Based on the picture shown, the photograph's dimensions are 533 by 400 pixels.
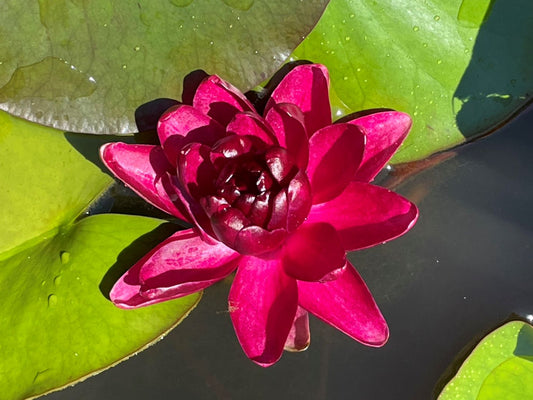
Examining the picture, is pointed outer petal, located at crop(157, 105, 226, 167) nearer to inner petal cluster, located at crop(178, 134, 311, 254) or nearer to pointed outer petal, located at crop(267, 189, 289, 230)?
inner petal cluster, located at crop(178, 134, 311, 254)

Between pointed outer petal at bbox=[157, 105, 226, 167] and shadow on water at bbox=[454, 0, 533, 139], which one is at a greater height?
shadow on water at bbox=[454, 0, 533, 139]

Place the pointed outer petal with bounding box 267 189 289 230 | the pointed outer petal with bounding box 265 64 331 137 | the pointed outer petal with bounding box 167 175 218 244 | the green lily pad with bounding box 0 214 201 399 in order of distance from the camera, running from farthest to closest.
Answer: the green lily pad with bounding box 0 214 201 399
the pointed outer petal with bounding box 265 64 331 137
the pointed outer petal with bounding box 167 175 218 244
the pointed outer petal with bounding box 267 189 289 230

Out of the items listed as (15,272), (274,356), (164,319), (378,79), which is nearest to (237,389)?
(164,319)

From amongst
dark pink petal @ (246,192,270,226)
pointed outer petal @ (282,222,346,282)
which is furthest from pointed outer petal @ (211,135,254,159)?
pointed outer petal @ (282,222,346,282)

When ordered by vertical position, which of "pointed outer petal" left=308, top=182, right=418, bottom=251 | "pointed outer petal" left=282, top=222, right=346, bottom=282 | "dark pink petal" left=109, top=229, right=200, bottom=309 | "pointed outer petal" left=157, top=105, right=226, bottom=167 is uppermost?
"pointed outer petal" left=157, top=105, right=226, bottom=167

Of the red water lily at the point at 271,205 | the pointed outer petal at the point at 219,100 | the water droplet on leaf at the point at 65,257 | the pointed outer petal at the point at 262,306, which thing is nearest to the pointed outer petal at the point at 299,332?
the red water lily at the point at 271,205

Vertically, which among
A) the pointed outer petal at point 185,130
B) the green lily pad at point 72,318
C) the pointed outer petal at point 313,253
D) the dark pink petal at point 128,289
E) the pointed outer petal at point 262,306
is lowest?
the green lily pad at point 72,318

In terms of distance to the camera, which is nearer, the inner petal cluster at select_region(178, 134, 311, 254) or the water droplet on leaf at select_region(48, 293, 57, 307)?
the inner petal cluster at select_region(178, 134, 311, 254)

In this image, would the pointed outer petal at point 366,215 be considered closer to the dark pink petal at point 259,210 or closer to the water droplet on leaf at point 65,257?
the dark pink petal at point 259,210
